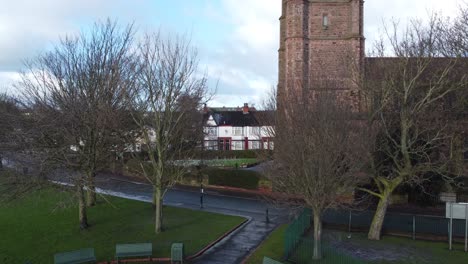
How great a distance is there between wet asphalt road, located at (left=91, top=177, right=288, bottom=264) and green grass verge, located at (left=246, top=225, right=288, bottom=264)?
0.40 m

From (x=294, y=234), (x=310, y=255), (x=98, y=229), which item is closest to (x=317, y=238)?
(x=310, y=255)

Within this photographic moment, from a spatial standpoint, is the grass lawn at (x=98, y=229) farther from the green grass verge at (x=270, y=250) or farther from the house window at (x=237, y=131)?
the house window at (x=237, y=131)

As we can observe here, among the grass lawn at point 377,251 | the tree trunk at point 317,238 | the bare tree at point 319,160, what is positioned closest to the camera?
the bare tree at point 319,160

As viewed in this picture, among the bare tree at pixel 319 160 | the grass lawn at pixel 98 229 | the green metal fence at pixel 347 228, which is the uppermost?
the bare tree at pixel 319 160

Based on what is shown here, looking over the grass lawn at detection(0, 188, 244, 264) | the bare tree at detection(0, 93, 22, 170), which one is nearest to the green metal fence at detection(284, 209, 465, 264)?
the grass lawn at detection(0, 188, 244, 264)

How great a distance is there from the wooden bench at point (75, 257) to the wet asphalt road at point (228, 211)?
12.6 ft

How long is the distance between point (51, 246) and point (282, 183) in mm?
10549

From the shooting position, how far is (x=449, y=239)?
61.9ft

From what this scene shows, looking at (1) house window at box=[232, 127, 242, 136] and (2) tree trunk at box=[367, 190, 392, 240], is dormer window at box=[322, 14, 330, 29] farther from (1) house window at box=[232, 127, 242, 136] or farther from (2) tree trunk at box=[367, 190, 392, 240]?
(1) house window at box=[232, 127, 242, 136]

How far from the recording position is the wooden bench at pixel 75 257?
15.6 m

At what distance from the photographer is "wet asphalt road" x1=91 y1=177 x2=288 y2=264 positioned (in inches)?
724

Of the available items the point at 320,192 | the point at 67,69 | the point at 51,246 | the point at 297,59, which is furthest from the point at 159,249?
the point at 297,59

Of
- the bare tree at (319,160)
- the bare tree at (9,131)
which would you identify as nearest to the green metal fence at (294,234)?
the bare tree at (319,160)

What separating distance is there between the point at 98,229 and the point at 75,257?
22.6 feet
